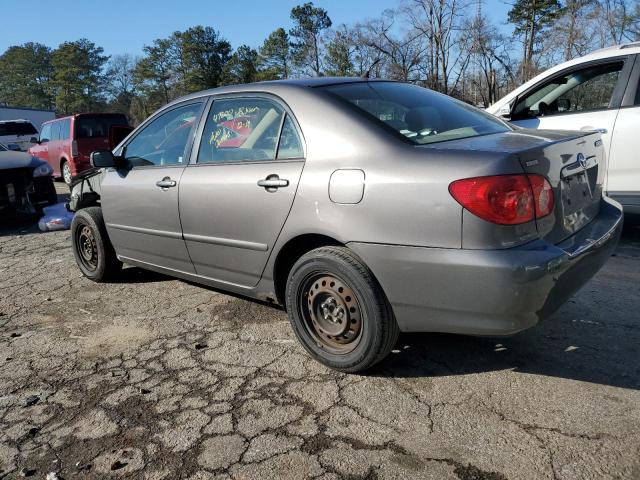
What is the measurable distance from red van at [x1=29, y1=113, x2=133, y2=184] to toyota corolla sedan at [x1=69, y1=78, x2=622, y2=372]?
10.2 metres

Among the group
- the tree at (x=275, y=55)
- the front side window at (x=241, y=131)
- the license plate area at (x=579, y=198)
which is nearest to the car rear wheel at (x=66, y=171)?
the front side window at (x=241, y=131)

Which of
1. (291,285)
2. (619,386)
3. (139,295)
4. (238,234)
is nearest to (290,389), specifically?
(291,285)

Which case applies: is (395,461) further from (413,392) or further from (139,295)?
(139,295)

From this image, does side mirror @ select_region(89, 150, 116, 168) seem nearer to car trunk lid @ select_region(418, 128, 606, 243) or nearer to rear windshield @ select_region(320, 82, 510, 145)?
rear windshield @ select_region(320, 82, 510, 145)

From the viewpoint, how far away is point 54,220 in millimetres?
7574

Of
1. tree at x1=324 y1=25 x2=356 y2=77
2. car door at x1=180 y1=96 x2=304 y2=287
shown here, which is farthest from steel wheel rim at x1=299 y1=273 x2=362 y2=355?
tree at x1=324 y1=25 x2=356 y2=77

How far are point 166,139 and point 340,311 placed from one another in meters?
2.10

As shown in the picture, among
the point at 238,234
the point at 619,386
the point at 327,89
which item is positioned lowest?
the point at 619,386

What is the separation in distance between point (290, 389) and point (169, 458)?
713 mm

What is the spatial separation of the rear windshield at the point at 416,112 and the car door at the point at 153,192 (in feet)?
4.18

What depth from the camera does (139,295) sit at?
172 inches

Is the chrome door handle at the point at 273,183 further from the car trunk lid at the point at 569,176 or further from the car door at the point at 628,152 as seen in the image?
the car door at the point at 628,152

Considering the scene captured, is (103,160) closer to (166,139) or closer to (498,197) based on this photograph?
(166,139)

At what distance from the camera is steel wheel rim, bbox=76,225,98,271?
15.5 ft
